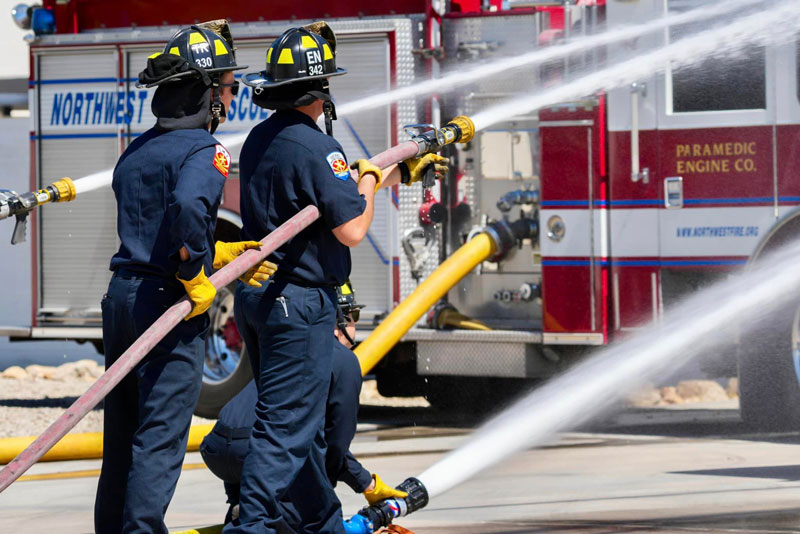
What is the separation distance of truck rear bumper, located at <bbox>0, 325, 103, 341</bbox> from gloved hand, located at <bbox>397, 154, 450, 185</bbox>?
469cm

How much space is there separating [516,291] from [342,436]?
368cm

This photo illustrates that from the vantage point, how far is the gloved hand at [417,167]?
195 inches

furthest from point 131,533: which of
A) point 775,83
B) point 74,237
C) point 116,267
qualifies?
point 74,237

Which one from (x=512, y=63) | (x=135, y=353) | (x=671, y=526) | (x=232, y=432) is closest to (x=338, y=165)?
(x=135, y=353)

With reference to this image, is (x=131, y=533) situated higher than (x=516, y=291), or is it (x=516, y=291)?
(x=516, y=291)

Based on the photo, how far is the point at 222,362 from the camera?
8.91 m

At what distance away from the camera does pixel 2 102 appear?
13.2m

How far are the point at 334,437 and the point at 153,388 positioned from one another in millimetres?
774

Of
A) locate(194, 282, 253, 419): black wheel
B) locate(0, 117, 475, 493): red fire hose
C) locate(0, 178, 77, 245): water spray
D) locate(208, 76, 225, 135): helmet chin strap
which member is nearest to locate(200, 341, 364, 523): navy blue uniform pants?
locate(0, 117, 475, 493): red fire hose

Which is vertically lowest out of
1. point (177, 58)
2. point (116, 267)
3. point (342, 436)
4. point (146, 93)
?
point (342, 436)

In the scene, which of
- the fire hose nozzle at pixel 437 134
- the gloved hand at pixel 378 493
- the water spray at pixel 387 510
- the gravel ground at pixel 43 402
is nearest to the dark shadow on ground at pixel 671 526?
the water spray at pixel 387 510

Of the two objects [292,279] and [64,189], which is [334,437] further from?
[64,189]

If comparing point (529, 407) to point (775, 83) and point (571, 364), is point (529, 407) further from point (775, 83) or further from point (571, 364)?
point (775, 83)

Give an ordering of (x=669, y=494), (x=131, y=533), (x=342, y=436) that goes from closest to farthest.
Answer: (x=131, y=533) → (x=342, y=436) → (x=669, y=494)
